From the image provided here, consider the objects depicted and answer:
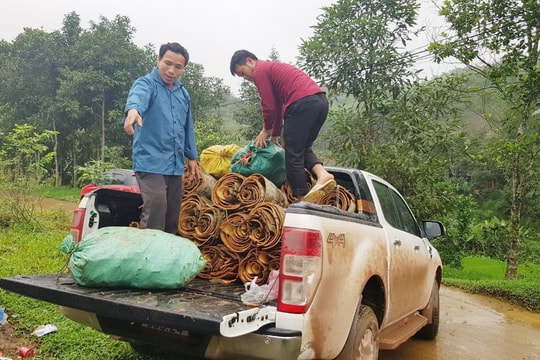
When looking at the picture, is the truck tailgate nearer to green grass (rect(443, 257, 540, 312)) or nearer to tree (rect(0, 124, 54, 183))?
tree (rect(0, 124, 54, 183))

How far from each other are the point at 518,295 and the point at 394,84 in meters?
4.51

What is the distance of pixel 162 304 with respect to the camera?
7.44 ft

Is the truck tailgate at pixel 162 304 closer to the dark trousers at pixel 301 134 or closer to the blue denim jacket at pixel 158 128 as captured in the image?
the blue denim jacket at pixel 158 128

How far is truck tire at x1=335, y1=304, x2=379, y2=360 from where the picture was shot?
2.60 meters

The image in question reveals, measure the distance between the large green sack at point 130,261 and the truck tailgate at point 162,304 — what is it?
6cm

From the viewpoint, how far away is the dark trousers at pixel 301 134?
3.54 meters

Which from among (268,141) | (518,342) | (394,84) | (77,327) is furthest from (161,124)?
(394,84)

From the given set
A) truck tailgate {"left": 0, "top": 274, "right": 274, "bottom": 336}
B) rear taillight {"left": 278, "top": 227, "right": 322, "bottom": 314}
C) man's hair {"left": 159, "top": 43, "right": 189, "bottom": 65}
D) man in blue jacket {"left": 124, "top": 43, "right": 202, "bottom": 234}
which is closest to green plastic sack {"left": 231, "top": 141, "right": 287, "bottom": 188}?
man in blue jacket {"left": 124, "top": 43, "right": 202, "bottom": 234}

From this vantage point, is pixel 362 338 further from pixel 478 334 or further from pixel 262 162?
pixel 478 334

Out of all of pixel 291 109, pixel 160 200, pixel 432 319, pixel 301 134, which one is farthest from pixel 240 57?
pixel 432 319

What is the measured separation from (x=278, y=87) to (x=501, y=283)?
688 centimetres

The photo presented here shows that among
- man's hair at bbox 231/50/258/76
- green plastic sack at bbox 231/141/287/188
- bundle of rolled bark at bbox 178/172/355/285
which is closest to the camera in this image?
bundle of rolled bark at bbox 178/172/355/285

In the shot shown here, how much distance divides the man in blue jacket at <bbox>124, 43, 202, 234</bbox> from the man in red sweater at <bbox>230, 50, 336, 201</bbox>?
0.63 meters

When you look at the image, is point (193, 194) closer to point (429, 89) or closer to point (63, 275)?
point (63, 275)
